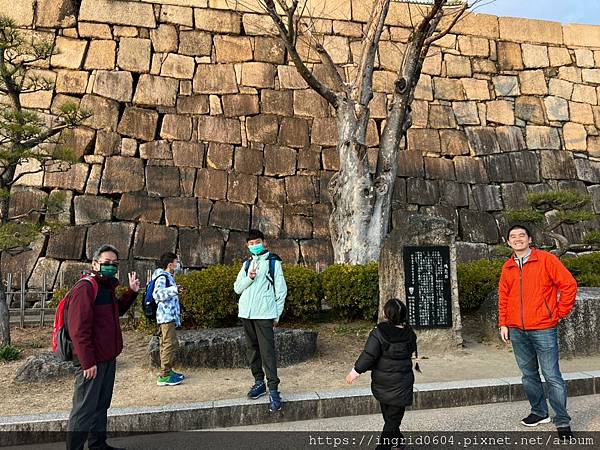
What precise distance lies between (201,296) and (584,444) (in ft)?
15.8

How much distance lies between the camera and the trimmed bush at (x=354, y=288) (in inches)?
278

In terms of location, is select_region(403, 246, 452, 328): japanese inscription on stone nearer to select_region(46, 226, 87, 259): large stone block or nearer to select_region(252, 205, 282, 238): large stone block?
select_region(252, 205, 282, 238): large stone block

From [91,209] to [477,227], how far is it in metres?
10.1

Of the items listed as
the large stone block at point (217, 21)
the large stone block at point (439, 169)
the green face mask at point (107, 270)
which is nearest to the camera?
the green face mask at point (107, 270)

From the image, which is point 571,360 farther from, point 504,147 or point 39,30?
point 39,30

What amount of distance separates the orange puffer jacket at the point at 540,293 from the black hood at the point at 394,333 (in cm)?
122

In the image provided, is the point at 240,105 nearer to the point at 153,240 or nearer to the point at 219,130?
the point at 219,130

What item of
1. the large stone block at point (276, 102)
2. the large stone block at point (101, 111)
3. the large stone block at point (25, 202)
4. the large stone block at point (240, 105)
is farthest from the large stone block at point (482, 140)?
the large stone block at point (25, 202)

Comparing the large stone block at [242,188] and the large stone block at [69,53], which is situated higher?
the large stone block at [69,53]

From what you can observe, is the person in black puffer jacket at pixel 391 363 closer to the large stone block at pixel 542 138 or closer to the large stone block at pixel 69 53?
the large stone block at pixel 69 53

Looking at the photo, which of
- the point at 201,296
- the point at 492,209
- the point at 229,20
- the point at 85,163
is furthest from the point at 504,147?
the point at 85,163

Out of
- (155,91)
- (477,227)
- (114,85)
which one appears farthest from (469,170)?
(114,85)

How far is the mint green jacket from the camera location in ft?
14.0

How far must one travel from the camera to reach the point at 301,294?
23.2 ft
